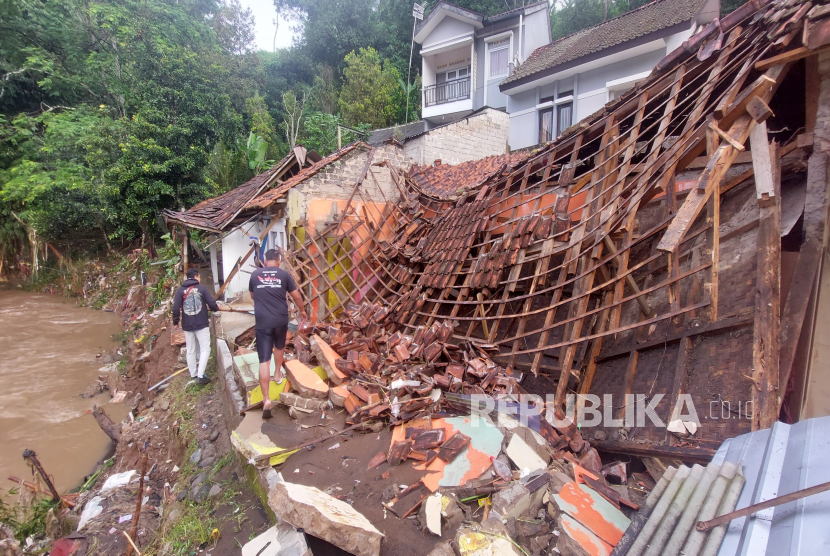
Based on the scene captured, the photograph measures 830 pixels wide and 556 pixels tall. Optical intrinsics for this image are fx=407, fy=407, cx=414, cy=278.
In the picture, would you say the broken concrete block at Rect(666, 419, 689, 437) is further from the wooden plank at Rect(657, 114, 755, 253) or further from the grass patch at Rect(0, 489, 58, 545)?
the grass patch at Rect(0, 489, 58, 545)

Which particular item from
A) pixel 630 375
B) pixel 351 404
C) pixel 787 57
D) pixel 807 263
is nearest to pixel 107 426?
pixel 351 404

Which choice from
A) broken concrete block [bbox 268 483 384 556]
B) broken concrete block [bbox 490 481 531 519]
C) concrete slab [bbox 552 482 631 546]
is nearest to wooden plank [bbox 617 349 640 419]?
concrete slab [bbox 552 482 631 546]

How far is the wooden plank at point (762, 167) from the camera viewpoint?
3.23 meters

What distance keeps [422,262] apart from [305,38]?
2288 cm

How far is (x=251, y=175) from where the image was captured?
631 inches

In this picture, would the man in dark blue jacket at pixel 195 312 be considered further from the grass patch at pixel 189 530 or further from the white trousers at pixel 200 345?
the grass patch at pixel 189 530

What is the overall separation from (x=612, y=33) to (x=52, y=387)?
59.6 feet

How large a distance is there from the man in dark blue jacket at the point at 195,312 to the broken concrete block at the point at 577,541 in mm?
5753

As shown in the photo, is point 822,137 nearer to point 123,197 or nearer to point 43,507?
point 43,507

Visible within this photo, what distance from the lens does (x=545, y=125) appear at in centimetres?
1470

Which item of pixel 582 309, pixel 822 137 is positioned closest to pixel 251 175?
pixel 582 309

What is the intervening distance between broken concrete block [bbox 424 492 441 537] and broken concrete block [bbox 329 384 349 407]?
1.82 metres

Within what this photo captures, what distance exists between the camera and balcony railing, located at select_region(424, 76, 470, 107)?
19594mm

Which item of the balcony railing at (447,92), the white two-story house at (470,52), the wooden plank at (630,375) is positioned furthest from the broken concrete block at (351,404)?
the balcony railing at (447,92)
